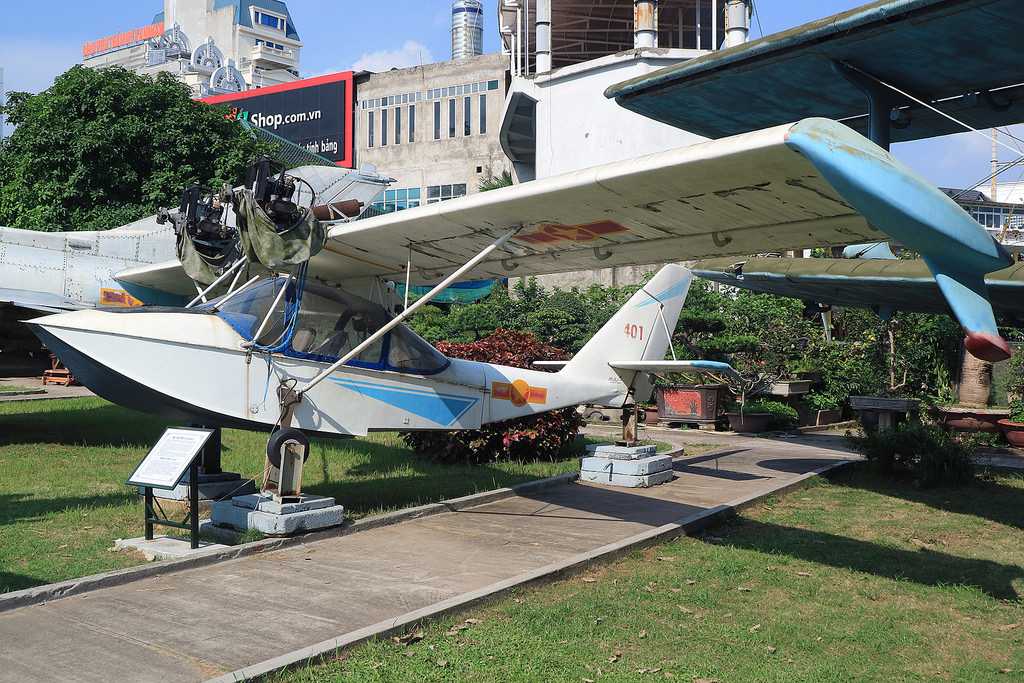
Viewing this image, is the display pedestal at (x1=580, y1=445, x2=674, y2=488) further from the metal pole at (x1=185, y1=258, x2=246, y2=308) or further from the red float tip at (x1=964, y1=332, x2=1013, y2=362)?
the red float tip at (x1=964, y1=332, x2=1013, y2=362)

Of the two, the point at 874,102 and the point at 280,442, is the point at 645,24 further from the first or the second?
the point at 280,442

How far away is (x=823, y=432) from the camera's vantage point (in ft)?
65.5

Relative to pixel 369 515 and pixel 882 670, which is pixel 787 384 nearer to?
pixel 369 515

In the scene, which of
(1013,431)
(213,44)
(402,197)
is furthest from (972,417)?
(213,44)

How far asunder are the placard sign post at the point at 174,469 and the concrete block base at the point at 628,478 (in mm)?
6102

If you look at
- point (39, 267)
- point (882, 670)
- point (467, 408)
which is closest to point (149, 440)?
point (39, 267)

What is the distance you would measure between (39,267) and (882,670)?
15067mm

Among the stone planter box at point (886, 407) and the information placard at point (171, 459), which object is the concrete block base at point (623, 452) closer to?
the stone planter box at point (886, 407)

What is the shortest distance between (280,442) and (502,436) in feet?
19.3

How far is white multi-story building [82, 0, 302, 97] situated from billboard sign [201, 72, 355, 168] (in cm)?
3320

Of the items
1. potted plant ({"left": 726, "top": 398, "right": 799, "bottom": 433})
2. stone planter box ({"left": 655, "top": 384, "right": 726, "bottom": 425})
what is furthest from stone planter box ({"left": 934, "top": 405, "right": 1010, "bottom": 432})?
stone planter box ({"left": 655, "top": 384, "right": 726, "bottom": 425})

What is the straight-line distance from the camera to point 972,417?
1678 cm

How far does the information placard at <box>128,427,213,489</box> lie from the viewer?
7.20 m

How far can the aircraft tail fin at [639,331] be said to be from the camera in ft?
40.1
